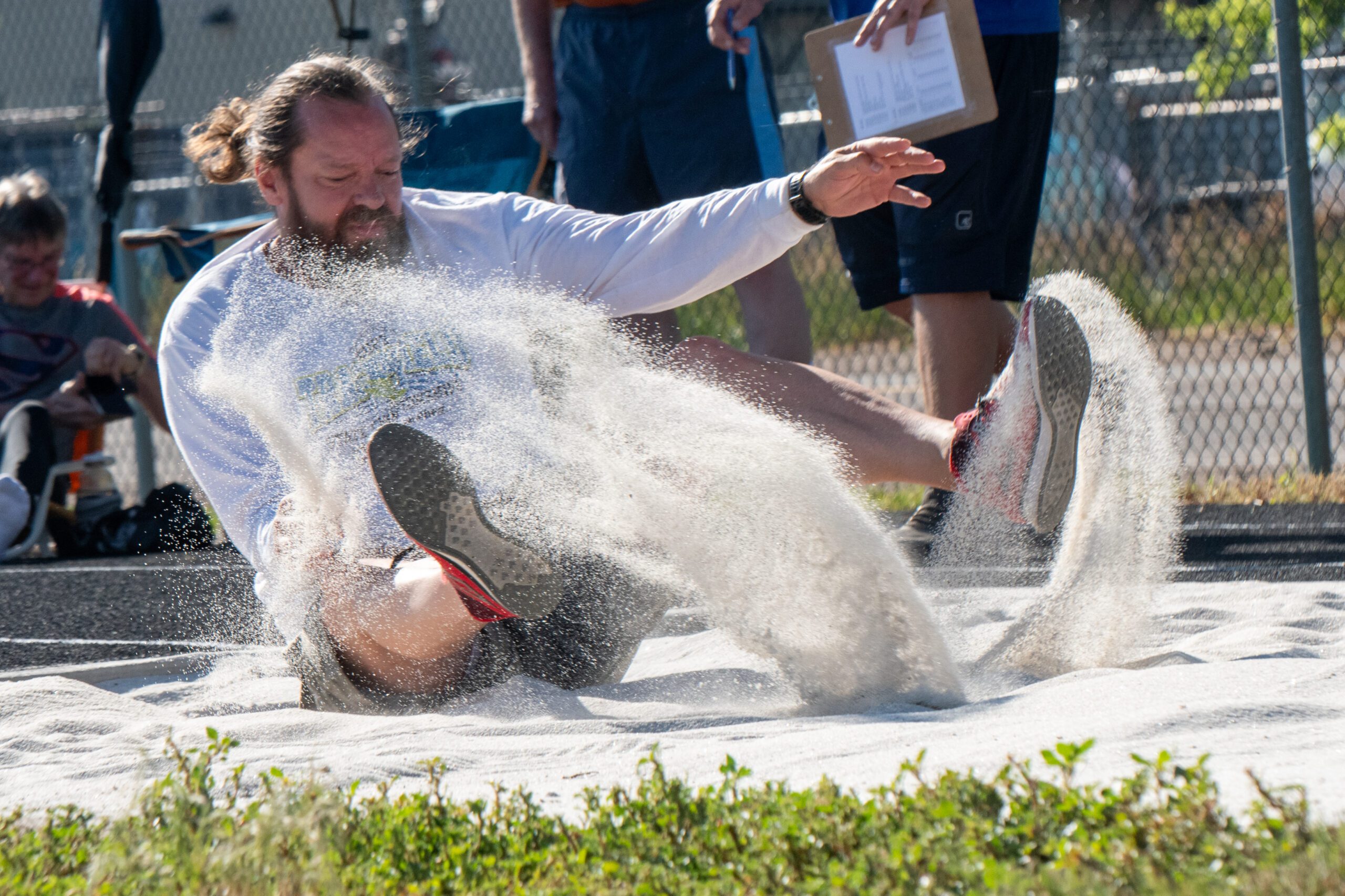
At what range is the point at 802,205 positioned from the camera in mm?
2428

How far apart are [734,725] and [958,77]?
5.21 ft

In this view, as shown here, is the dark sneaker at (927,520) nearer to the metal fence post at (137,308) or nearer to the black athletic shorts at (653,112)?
the black athletic shorts at (653,112)

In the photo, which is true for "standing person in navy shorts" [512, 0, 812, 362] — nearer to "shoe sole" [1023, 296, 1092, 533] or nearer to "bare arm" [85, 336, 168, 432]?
"shoe sole" [1023, 296, 1092, 533]

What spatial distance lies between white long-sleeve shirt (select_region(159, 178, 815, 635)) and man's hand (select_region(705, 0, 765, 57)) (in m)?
0.87

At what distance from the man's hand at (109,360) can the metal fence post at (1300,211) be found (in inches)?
148

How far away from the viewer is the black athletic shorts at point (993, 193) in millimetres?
3232

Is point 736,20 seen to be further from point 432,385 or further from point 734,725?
point 734,725

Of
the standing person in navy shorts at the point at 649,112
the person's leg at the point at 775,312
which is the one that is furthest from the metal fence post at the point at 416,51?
the person's leg at the point at 775,312

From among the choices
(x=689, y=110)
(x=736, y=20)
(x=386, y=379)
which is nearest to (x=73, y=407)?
(x=689, y=110)

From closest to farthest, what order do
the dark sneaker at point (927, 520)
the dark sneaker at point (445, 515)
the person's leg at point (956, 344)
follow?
the dark sneaker at point (445, 515)
the person's leg at point (956, 344)
the dark sneaker at point (927, 520)

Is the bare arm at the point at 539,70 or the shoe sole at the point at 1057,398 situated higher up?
the bare arm at the point at 539,70

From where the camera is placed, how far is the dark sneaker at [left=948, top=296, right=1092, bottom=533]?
7.16ft

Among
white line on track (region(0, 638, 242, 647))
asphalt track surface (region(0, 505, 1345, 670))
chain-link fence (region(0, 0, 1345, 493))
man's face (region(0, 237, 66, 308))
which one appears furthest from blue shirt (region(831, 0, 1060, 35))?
man's face (region(0, 237, 66, 308))

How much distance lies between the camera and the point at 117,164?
557 cm
